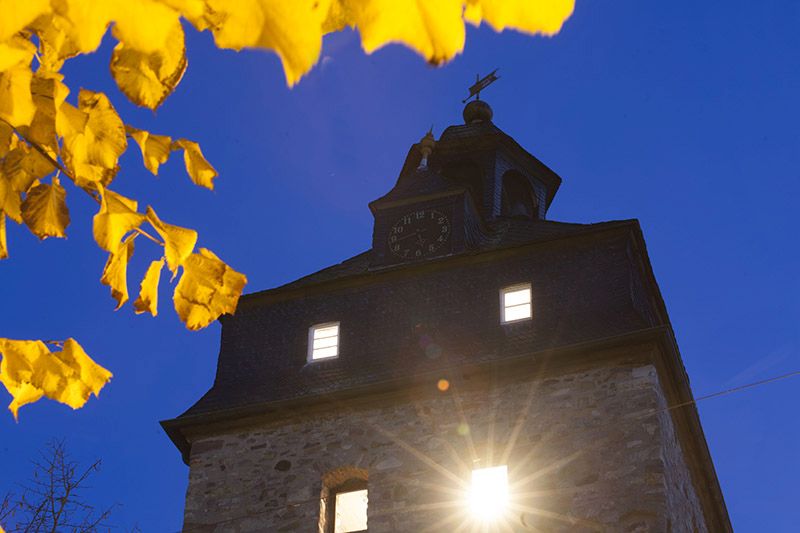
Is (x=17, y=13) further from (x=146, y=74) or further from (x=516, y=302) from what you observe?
(x=516, y=302)

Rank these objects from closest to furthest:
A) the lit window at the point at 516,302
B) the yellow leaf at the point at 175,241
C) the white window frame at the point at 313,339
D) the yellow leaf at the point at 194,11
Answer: the yellow leaf at the point at 194,11, the yellow leaf at the point at 175,241, the lit window at the point at 516,302, the white window frame at the point at 313,339

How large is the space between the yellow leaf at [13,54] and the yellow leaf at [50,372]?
89 centimetres

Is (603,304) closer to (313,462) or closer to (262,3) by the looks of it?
(313,462)

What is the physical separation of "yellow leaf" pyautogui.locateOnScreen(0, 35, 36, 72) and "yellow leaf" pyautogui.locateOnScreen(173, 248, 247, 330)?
0.68m

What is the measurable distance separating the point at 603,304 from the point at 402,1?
1302cm

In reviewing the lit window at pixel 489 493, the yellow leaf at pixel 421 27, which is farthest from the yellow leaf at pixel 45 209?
the lit window at pixel 489 493

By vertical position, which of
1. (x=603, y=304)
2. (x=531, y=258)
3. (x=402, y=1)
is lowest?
(x=402, y=1)

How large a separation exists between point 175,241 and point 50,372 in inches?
23.3

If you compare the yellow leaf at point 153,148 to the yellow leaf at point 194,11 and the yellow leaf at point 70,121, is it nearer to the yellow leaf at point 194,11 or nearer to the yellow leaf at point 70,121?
the yellow leaf at point 70,121

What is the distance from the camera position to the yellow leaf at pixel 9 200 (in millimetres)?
3068

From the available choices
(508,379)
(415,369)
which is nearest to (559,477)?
(508,379)

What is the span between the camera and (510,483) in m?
13.5

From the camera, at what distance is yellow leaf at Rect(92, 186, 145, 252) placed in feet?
9.21

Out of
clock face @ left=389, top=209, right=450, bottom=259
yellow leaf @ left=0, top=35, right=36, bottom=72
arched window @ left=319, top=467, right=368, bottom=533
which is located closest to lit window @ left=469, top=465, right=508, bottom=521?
arched window @ left=319, top=467, right=368, bottom=533
